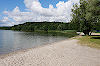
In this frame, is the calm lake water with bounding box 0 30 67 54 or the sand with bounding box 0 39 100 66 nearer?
the sand with bounding box 0 39 100 66

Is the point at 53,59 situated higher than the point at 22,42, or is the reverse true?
the point at 53,59

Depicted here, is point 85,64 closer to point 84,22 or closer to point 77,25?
point 84,22

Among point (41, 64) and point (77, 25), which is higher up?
point (77, 25)

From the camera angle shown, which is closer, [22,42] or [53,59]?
Answer: [53,59]

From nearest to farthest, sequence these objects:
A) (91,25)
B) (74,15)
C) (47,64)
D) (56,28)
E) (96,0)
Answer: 1. (47,64)
2. (96,0)
3. (91,25)
4. (74,15)
5. (56,28)

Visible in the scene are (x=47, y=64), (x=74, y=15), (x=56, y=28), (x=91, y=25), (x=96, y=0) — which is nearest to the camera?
(x=47, y=64)

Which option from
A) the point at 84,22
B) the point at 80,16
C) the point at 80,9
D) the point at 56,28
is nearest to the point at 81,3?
the point at 80,9

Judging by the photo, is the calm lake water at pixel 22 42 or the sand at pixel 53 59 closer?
the sand at pixel 53 59

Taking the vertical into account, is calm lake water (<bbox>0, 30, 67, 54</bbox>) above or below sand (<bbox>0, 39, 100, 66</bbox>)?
below

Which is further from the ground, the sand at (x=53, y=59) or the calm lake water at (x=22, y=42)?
the sand at (x=53, y=59)

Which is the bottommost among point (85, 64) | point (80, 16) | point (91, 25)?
point (85, 64)

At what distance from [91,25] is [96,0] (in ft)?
55.9

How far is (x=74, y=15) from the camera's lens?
4156 centimetres

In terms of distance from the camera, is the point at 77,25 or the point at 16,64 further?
the point at 77,25
